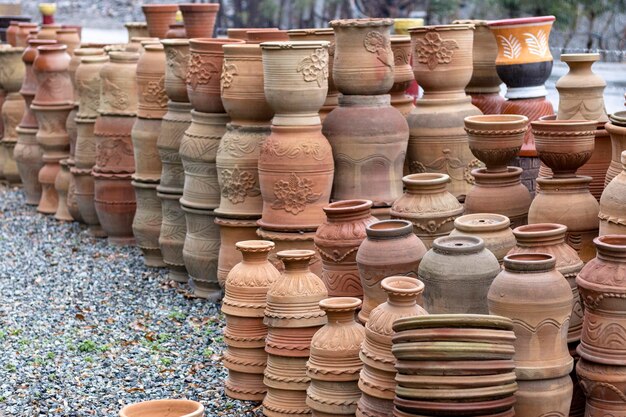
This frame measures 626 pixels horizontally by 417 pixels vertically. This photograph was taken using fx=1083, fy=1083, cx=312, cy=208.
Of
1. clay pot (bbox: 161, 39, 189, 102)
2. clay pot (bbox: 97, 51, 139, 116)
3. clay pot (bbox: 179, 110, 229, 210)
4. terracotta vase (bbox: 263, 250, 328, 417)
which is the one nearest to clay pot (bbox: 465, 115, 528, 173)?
terracotta vase (bbox: 263, 250, 328, 417)

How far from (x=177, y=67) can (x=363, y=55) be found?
1.73m

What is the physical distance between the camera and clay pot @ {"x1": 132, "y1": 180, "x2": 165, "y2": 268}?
7.62m

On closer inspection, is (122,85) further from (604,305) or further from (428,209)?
(604,305)

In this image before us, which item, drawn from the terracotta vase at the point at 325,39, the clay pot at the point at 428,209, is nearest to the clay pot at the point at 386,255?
the clay pot at the point at 428,209

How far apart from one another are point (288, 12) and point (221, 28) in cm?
146

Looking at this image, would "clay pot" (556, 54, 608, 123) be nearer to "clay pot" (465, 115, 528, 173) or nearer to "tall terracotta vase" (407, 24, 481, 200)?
"clay pot" (465, 115, 528, 173)

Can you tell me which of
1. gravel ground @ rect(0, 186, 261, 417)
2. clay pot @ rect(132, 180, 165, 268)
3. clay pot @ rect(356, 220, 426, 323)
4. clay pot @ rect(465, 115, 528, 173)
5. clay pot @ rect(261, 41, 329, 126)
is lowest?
gravel ground @ rect(0, 186, 261, 417)

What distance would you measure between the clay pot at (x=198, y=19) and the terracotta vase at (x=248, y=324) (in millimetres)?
→ 3072

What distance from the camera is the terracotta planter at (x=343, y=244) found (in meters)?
4.93

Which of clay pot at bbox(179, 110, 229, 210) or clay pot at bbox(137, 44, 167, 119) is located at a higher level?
clay pot at bbox(137, 44, 167, 119)

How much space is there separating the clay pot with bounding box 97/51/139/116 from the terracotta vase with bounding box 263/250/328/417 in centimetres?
370

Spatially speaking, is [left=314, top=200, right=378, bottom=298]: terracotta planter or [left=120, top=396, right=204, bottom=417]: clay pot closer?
[left=120, top=396, right=204, bottom=417]: clay pot

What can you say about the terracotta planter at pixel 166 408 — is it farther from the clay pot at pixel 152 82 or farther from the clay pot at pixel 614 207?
the clay pot at pixel 152 82

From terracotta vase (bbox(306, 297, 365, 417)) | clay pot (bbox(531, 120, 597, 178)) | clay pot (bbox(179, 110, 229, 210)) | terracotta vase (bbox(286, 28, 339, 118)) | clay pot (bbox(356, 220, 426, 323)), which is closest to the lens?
terracotta vase (bbox(306, 297, 365, 417))
